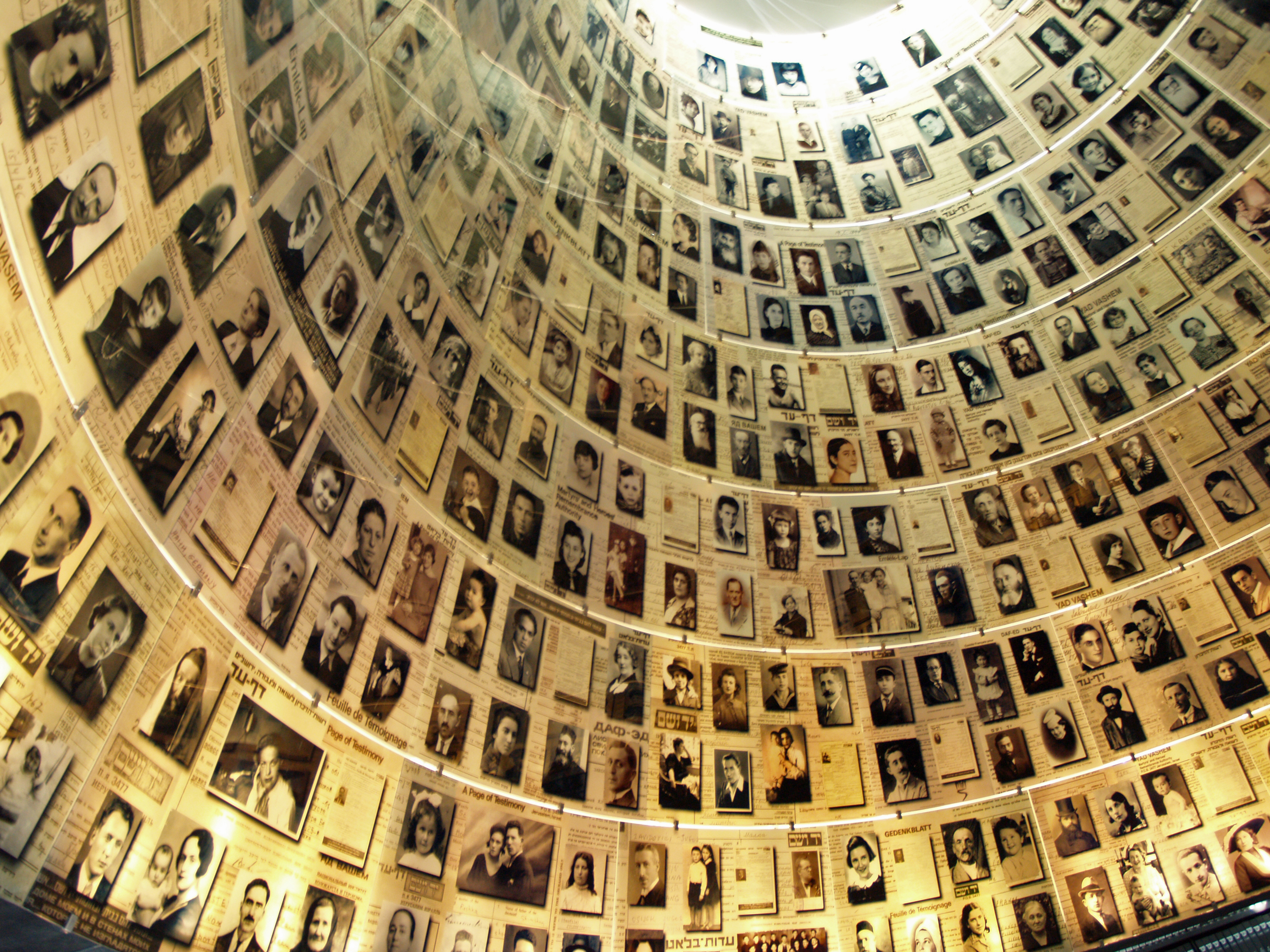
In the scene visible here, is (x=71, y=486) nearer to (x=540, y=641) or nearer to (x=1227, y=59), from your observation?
(x=540, y=641)

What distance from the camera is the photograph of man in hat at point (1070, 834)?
952 centimetres

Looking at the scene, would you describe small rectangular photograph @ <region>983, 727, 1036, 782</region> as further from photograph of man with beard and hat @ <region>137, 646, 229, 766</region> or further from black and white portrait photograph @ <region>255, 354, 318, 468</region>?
photograph of man with beard and hat @ <region>137, 646, 229, 766</region>

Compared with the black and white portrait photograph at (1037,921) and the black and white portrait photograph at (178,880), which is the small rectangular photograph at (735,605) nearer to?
the black and white portrait photograph at (1037,921)

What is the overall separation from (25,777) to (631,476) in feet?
25.5

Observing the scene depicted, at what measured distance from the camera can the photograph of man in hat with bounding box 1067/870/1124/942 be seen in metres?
8.95

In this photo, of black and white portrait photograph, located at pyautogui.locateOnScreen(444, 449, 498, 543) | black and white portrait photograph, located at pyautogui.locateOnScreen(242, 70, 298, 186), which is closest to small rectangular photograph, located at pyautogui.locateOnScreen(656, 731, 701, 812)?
black and white portrait photograph, located at pyautogui.locateOnScreen(444, 449, 498, 543)

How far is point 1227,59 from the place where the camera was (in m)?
12.8

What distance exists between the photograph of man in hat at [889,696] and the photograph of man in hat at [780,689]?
985mm

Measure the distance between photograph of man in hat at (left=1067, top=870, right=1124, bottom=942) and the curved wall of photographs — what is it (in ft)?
0.09

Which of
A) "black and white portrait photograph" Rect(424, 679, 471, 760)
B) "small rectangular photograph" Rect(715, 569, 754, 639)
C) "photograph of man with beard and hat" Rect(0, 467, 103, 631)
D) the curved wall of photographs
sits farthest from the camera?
"small rectangular photograph" Rect(715, 569, 754, 639)

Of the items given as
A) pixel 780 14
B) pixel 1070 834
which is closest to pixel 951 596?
pixel 1070 834

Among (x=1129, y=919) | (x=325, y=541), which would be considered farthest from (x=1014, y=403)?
(x=325, y=541)

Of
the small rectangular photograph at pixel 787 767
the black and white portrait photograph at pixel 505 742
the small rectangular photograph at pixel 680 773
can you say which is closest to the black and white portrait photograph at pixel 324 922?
the black and white portrait photograph at pixel 505 742

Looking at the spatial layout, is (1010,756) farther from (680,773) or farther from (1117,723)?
(680,773)
